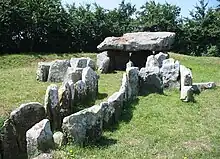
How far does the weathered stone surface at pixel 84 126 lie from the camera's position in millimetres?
10289

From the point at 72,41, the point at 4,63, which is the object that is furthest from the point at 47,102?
the point at 72,41

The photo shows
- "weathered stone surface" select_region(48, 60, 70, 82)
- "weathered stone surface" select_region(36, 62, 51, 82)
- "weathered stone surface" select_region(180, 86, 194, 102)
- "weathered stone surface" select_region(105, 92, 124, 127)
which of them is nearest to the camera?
"weathered stone surface" select_region(105, 92, 124, 127)

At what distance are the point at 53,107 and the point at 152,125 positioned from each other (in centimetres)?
298

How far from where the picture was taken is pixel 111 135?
1141 cm

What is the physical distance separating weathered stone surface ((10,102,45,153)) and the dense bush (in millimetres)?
21946

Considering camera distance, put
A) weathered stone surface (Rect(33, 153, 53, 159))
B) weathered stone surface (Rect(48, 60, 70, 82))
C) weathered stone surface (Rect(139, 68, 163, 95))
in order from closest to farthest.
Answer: weathered stone surface (Rect(33, 153, 53, 159)) < weathered stone surface (Rect(139, 68, 163, 95)) < weathered stone surface (Rect(48, 60, 70, 82))

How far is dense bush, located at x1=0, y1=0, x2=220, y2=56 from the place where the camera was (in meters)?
32.4

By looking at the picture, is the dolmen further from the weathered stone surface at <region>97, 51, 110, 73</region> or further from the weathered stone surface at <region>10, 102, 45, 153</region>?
the weathered stone surface at <region>10, 102, 45, 153</region>

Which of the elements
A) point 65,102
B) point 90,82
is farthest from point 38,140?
point 90,82

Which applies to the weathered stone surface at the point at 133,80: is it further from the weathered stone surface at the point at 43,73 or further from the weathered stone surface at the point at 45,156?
the weathered stone surface at the point at 45,156

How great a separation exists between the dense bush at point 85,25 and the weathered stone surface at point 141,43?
8187 millimetres

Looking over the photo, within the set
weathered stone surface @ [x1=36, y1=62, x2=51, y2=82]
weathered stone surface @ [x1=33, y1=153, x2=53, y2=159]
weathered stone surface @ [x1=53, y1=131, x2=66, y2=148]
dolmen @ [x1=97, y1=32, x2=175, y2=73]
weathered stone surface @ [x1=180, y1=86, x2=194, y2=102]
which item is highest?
dolmen @ [x1=97, y1=32, x2=175, y2=73]

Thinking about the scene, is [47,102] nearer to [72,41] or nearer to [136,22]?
[72,41]

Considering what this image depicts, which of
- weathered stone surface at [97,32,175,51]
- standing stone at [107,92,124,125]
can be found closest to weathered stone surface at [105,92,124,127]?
standing stone at [107,92,124,125]
